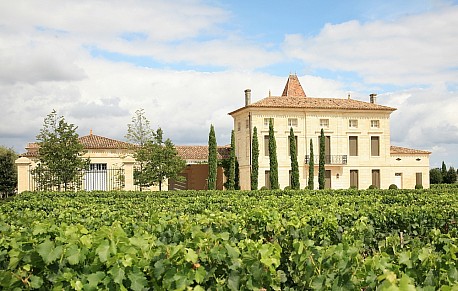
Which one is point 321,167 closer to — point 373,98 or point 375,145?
point 375,145

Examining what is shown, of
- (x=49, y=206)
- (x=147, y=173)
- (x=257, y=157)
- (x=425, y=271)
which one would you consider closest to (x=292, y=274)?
(x=425, y=271)

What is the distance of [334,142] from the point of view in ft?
138

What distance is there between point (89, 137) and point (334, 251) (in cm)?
3839

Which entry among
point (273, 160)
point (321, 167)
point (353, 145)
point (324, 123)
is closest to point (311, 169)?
point (321, 167)

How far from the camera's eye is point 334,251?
473 cm

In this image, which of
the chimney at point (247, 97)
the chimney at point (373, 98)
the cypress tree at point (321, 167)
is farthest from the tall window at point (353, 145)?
the chimney at point (247, 97)

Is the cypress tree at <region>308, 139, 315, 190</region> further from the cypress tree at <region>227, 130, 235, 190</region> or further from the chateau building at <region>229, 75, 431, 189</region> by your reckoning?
the cypress tree at <region>227, 130, 235, 190</region>

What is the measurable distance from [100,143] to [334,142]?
17.9m

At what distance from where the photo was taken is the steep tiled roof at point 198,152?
44362 millimetres

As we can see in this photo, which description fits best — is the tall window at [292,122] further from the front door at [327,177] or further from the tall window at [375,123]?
the tall window at [375,123]

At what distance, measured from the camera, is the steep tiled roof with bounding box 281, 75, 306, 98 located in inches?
1940

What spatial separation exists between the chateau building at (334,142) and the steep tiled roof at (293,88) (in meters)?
5.80

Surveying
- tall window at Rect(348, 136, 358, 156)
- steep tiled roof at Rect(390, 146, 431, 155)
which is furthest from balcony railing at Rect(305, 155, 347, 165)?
steep tiled roof at Rect(390, 146, 431, 155)

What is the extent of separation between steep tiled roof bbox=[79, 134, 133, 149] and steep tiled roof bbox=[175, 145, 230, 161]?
6.05 m
